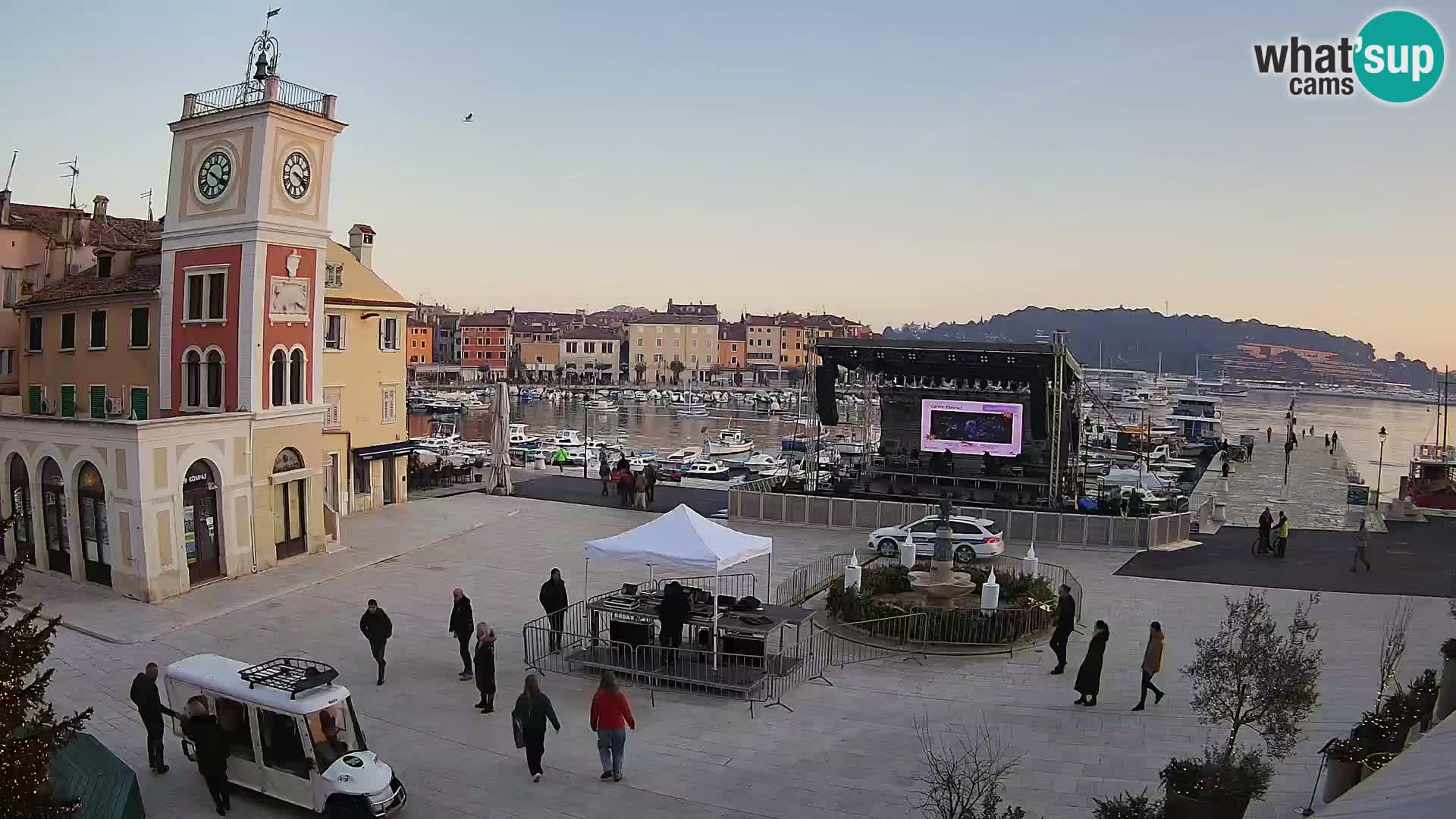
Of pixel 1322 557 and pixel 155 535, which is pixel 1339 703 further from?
pixel 155 535

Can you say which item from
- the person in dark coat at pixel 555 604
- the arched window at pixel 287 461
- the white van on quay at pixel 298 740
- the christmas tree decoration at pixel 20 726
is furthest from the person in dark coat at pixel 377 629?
the arched window at pixel 287 461

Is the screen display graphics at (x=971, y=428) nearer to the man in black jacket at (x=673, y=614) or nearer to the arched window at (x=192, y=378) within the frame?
the man in black jacket at (x=673, y=614)

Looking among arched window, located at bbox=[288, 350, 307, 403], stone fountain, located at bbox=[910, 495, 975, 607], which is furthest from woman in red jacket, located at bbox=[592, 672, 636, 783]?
arched window, located at bbox=[288, 350, 307, 403]

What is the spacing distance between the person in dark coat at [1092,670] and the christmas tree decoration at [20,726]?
10642mm

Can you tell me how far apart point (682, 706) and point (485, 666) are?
2.58 metres

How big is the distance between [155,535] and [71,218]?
16.1 meters

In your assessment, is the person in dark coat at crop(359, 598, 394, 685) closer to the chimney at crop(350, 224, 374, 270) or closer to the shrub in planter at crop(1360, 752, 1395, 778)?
the shrub in planter at crop(1360, 752, 1395, 778)

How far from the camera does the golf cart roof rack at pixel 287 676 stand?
1023 centimetres

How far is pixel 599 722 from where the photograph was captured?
10.6m

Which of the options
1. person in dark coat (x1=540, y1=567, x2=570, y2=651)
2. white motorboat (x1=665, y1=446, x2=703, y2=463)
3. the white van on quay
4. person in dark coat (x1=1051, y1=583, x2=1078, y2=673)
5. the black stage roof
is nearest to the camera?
the white van on quay

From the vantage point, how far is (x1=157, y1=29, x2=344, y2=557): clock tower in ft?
72.0

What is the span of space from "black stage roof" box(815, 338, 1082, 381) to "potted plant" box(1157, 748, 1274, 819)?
828 inches

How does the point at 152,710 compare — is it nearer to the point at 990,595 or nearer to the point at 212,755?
the point at 212,755

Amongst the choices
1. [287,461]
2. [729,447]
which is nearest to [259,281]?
[287,461]
